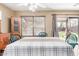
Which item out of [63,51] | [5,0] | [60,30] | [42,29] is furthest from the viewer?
[42,29]

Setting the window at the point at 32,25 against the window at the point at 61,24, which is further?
the window at the point at 32,25

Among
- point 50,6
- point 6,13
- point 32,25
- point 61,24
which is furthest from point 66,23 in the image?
point 6,13

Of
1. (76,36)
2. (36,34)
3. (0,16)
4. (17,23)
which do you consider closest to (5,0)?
(0,16)

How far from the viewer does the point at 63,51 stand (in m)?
1.25

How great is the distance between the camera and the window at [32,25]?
147 cm

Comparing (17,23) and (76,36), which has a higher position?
(17,23)

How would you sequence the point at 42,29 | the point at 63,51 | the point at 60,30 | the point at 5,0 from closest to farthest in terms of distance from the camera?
the point at 5,0
the point at 63,51
the point at 60,30
the point at 42,29

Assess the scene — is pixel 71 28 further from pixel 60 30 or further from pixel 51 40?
pixel 51 40

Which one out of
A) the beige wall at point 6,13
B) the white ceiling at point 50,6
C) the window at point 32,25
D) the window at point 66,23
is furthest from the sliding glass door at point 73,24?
the beige wall at point 6,13

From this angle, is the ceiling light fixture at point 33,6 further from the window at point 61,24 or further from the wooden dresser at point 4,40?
the wooden dresser at point 4,40

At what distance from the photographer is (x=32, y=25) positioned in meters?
1.49

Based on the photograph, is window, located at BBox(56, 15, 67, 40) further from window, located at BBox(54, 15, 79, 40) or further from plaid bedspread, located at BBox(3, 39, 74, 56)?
plaid bedspread, located at BBox(3, 39, 74, 56)

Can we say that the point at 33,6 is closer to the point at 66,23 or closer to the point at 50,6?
the point at 50,6

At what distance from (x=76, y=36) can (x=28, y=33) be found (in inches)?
20.5
